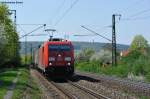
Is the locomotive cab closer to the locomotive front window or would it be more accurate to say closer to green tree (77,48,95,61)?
the locomotive front window

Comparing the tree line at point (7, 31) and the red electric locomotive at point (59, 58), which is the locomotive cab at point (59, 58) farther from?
the tree line at point (7, 31)

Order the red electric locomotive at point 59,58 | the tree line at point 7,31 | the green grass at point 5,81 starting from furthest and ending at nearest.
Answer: the tree line at point 7,31, the red electric locomotive at point 59,58, the green grass at point 5,81

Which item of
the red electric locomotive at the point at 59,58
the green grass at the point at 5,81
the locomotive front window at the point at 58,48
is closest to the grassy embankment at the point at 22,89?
the green grass at the point at 5,81

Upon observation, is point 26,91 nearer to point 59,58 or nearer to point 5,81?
point 5,81

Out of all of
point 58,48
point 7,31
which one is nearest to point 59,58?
point 58,48

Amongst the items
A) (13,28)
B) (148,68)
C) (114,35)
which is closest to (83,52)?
(13,28)

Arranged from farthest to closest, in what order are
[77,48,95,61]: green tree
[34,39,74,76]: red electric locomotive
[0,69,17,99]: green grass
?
[77,48,95,61]: green tree
[34,39,74,76]: red electric locomotive
[0,69,17,99]: green grass

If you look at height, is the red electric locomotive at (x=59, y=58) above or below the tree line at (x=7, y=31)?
below

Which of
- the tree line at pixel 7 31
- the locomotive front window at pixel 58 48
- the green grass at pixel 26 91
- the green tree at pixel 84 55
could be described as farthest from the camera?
the green tree at pixel 84 55

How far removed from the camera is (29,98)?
23.2 metres

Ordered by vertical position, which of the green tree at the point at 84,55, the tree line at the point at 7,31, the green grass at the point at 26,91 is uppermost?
the tree line at the point at 7,31

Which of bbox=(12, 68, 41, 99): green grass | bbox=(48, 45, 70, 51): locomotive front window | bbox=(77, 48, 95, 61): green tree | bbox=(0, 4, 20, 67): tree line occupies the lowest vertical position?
bbox=(12, 68, 41, 99): green grass

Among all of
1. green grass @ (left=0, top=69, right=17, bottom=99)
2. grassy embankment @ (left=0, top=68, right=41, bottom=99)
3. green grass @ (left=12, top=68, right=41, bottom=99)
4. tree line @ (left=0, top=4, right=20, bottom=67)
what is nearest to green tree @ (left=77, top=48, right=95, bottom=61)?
tree line @ (left=0, top=4, right=20, bottom=67)

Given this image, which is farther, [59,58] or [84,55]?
[84,55]
